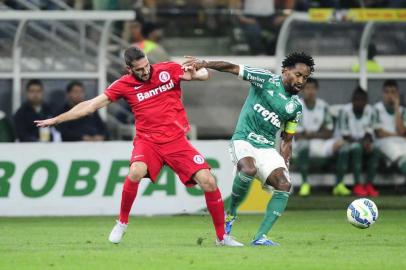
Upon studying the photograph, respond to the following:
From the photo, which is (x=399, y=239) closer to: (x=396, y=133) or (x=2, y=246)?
(x=2, y=246)

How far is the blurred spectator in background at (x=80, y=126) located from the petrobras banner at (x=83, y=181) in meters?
1.52

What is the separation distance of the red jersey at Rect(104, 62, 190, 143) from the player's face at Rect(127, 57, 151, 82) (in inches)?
3.9

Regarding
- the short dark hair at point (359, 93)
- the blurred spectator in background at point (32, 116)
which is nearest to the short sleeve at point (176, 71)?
the blurred spectator in background at point (32, 116)

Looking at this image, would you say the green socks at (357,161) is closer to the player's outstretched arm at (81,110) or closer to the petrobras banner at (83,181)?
the petrobras banner at (83,181)

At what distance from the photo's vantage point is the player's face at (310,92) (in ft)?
67.7

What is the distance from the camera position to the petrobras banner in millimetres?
17500

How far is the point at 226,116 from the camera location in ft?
74.6

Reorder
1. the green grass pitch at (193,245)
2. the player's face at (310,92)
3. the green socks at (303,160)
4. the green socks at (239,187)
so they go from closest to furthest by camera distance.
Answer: the green grass pitch at (193,245) → the green socks at (239,187) → the green socks at (303,160) → the player's face at (310,92)

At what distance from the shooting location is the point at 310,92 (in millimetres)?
20781

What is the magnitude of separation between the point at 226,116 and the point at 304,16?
369cm

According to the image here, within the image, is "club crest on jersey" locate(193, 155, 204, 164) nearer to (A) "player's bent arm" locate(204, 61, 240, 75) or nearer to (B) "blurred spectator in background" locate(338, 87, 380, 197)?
(A) "player's bent arm" locate(204, 61, 240, 75)

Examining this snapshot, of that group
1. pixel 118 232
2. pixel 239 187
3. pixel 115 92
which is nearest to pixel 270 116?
pixel 239 187

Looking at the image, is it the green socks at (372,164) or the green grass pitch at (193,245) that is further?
Result: the green socks at (372,164)

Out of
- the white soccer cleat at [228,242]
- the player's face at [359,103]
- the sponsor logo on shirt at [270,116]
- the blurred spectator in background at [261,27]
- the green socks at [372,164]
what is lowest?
the green socks at [372,164]
